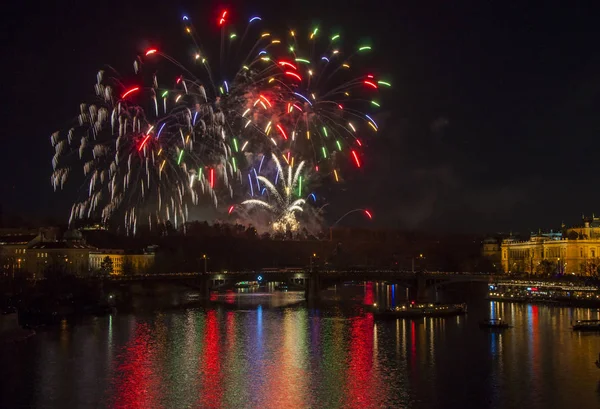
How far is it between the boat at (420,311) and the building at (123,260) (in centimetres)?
4621

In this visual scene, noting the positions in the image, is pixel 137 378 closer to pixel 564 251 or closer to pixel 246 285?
pixel 246 285

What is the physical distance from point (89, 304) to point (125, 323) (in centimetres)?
976

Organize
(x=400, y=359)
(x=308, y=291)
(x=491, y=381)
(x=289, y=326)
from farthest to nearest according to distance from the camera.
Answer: (x=308, y=291) → (x=289, y=326) → (x=400, y=359) → (x=491, y=381)

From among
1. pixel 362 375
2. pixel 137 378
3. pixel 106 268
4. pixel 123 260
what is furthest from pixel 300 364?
pixel 123 260

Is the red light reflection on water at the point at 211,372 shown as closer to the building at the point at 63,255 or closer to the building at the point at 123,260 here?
the building at the point at 63,255

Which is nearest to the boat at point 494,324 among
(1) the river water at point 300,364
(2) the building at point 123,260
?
(1) the river water at point 300,364

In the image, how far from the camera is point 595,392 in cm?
2916

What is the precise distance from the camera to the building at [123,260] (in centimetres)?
9838

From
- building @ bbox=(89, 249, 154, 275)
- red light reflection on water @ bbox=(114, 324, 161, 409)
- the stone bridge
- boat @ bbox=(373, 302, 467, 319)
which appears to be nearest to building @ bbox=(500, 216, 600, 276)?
the stone bridge

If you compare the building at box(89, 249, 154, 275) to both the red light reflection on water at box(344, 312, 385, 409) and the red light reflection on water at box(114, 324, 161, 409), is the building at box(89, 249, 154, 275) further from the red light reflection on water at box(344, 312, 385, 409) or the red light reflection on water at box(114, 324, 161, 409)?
the red light reflection on water at box(114, 324, 161, 409)

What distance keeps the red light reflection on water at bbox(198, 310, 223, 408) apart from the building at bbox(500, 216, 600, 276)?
6234 cm

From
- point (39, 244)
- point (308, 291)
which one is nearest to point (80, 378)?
point (308, 291)

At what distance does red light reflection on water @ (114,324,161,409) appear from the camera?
2836cm

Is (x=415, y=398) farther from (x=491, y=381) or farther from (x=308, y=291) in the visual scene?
(x=308, y=291)
